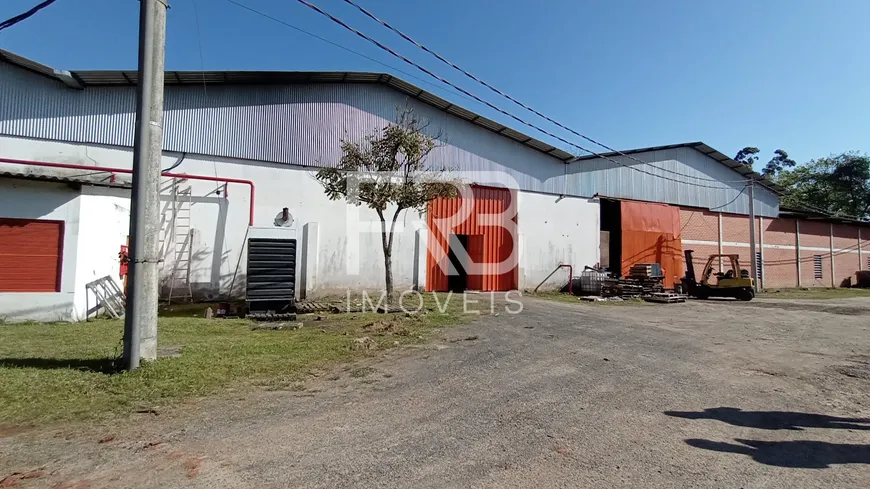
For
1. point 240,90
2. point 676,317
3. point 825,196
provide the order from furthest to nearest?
1. point 825,196
2. point 240,90
3. point 676,317

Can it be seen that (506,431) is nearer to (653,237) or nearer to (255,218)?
(255,218)

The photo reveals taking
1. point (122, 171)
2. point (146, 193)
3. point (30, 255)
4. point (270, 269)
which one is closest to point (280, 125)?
point (122, 171)

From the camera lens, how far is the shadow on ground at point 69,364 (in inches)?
218

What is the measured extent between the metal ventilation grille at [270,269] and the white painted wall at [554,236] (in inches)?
425

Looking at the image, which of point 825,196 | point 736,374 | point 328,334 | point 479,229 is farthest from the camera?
point 825,196

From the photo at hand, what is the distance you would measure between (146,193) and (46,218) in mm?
6035

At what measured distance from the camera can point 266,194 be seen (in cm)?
1508

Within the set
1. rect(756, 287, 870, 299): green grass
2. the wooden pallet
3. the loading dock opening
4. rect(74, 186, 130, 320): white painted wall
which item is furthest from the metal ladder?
rect(756, 287, 870, 299): green grass

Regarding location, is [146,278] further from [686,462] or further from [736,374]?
[736,374]

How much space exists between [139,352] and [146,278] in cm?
92

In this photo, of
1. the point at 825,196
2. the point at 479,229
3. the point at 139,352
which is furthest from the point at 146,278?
the point at 825,196

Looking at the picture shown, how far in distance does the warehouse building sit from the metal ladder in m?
0.04

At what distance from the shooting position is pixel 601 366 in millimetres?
6324

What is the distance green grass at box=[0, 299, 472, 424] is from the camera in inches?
178
